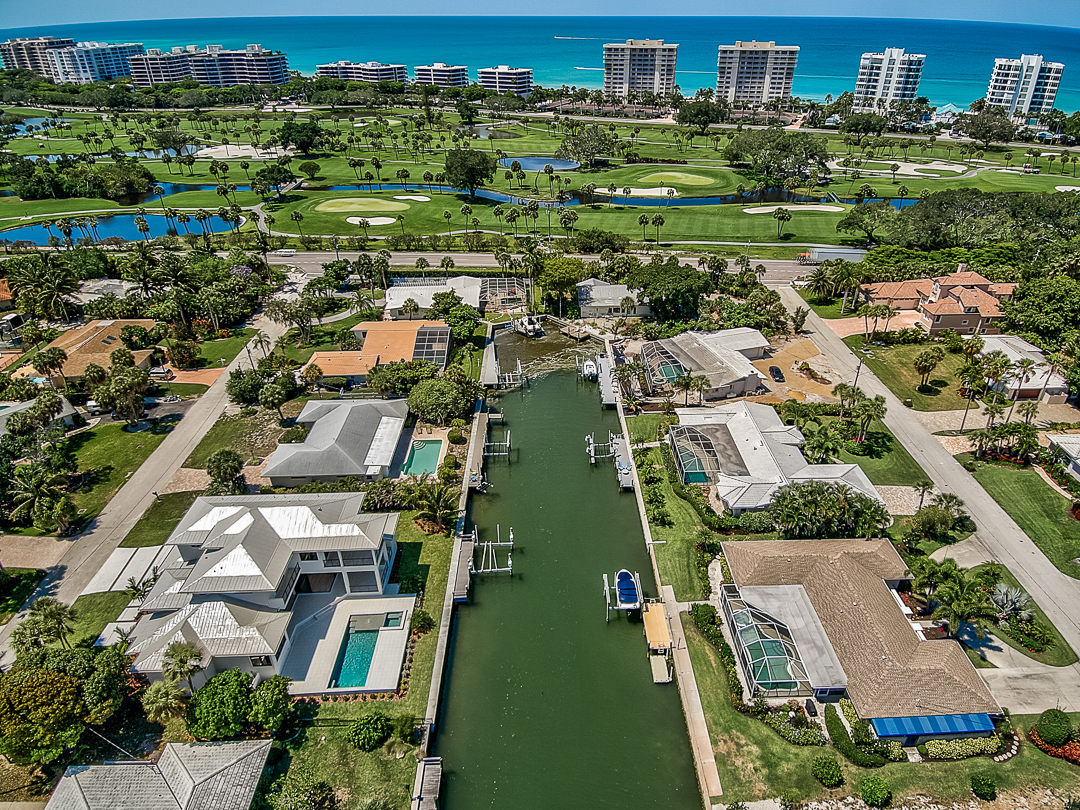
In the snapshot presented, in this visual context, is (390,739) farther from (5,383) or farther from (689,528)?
(5,383)

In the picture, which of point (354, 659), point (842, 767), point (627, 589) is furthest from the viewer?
point (627, 589)

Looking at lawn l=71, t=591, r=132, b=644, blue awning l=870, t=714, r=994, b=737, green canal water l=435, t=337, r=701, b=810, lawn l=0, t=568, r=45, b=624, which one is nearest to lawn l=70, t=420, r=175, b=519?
lawn l=0, t=568, r=45, b=624

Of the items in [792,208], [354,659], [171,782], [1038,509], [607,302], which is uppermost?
[792,208]

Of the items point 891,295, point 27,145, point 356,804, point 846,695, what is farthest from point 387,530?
point 27,145

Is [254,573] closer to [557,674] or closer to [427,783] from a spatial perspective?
[427,783]

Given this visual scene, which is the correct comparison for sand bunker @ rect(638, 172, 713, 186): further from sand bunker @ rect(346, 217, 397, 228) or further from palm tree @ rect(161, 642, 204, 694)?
palm tree @ rect(161, 642, 204, 694)

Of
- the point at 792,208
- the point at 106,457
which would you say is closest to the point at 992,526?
the point at 106,457
